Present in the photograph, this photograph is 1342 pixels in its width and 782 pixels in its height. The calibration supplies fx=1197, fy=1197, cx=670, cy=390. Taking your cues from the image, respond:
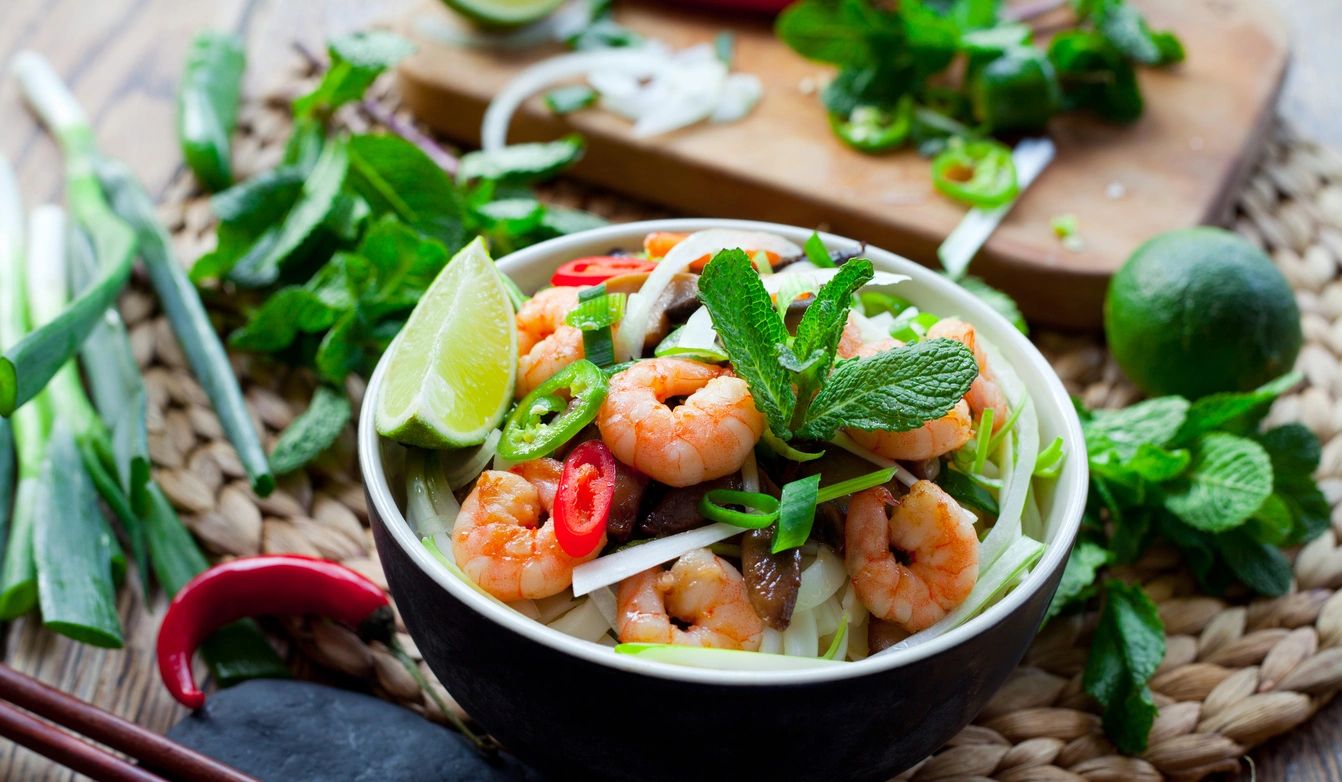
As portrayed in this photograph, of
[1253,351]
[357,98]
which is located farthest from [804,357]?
[357,98]

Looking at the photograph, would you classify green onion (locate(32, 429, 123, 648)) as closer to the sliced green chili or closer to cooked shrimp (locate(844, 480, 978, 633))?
cooked shrimp (locate(844, 480, 978, 633))

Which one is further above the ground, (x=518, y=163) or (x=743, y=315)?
(x=743, y=315)

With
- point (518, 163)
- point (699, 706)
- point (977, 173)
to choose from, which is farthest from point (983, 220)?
point (699, 706)

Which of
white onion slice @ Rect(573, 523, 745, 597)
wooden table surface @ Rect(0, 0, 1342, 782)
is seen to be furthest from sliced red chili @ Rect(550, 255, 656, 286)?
wooden table surface @ Rect(0, 0, 1342, 782)

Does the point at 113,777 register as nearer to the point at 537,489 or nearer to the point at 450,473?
the point at 450,473

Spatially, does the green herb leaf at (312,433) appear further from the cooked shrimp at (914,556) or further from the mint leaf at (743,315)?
the cooked shrimp at (914,556)

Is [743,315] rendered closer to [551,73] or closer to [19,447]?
[19,447]
